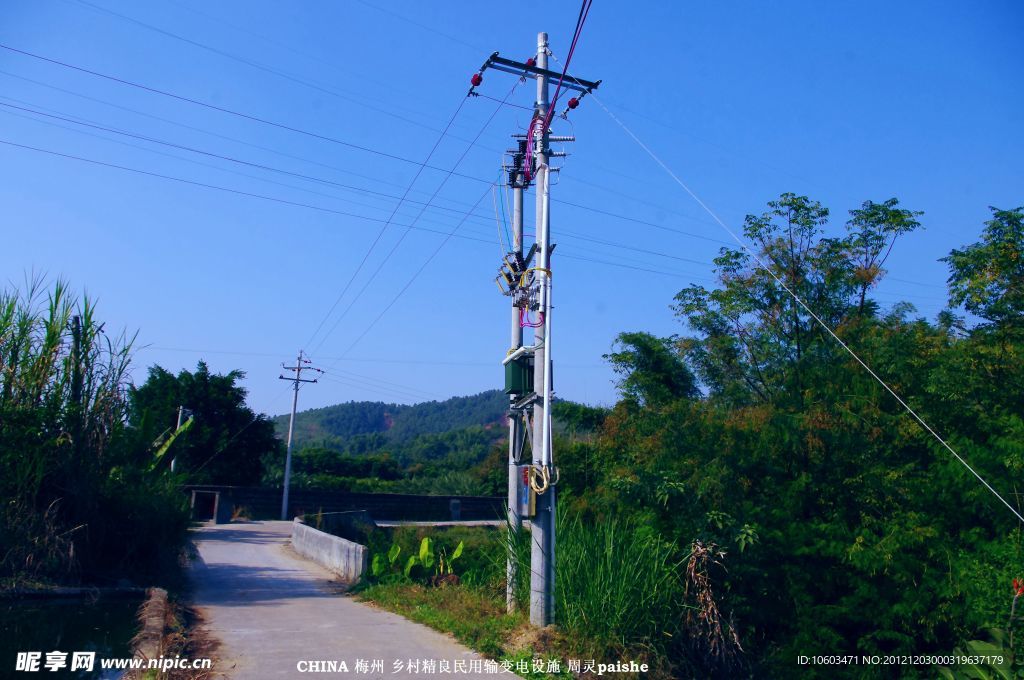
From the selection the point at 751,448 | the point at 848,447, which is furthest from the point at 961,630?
the point at 751,448

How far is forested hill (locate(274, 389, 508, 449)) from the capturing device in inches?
5738

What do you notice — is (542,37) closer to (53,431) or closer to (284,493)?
(53,431)

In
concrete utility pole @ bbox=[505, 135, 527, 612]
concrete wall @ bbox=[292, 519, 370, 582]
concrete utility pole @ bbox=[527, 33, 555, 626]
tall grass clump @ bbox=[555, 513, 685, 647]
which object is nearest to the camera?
tall grass clump @ bbox=[555, 513, 685, 647]

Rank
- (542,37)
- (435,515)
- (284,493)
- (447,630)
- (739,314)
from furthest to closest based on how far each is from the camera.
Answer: (435,515), (284,493), (739,314), (542,37), (447,630)

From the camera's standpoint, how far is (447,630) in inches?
390

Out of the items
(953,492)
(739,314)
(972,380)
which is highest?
(739,314)

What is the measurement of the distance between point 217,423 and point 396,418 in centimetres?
11353

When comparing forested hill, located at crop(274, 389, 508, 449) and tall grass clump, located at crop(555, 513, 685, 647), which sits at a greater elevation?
forested hill, located at crop(274, 389, 508, 449)

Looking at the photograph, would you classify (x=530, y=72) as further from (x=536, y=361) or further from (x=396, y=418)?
(x=396, y=418)

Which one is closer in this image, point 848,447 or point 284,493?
point 848,447

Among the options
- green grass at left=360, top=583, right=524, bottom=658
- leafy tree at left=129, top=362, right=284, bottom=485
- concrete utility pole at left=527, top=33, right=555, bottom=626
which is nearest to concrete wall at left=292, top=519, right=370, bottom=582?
green grass at left=360, top=583, right=524, bottom=658

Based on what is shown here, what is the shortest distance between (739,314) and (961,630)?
13050 mm

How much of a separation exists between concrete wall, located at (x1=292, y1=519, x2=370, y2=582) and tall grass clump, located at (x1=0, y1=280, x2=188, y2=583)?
310 centimetres

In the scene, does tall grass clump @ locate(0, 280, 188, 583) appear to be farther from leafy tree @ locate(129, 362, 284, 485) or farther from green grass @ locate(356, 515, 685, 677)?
leafy tree @ locate(129, 362, 284, 485)
